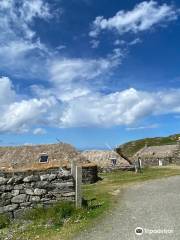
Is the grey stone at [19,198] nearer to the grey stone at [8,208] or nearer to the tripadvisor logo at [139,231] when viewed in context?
the grey stone at [8,208]

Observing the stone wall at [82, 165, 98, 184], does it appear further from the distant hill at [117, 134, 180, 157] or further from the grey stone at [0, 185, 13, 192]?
the distant hill at [117, 134, 180, 157]

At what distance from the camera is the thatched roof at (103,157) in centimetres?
5656

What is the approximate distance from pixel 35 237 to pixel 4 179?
4.19 m

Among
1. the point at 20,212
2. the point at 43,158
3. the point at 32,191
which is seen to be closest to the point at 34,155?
the point at 43,158

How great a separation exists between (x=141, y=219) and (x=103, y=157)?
143 ft

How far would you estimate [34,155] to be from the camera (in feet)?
165

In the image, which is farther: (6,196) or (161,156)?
(161,156)

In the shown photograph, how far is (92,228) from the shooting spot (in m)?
14.1

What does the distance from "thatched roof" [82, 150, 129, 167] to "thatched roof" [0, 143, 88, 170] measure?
23.5ft

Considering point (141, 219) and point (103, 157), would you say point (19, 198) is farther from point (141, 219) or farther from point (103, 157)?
point (103, 157)

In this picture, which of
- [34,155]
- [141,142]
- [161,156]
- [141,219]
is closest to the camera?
[141,219]

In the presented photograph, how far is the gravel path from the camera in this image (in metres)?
12.7

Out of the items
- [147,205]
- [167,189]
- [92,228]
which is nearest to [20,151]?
[167,189]

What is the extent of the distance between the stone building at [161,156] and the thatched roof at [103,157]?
13560 mm
